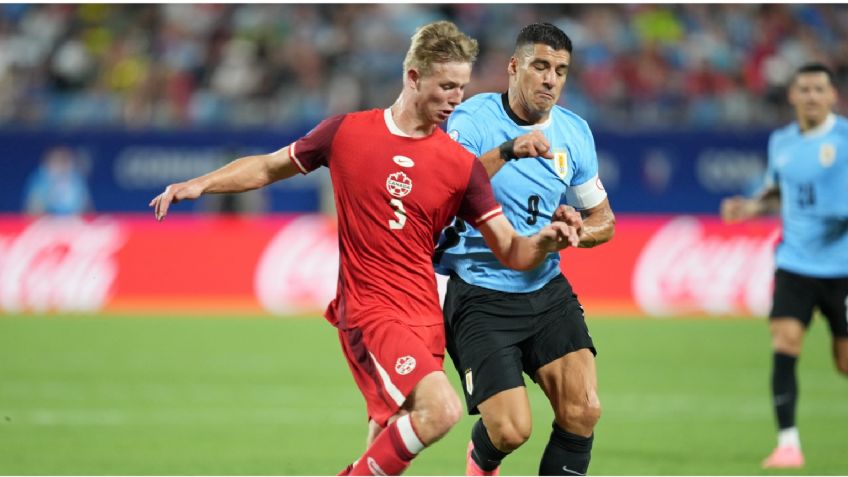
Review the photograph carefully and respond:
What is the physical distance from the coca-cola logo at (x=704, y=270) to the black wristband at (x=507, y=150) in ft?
40.2

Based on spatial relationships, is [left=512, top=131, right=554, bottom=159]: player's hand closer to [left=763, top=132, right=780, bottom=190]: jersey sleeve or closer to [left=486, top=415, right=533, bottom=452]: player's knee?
[left=486, top=415, right=533, bottom=452]: player's knee

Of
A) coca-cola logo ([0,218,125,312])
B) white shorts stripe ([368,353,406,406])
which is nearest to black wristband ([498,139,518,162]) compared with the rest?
white shorts stripe ([368,353,406,406])

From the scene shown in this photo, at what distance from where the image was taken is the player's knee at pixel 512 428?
625cm

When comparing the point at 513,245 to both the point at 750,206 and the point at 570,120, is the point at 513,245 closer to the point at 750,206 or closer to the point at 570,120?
the point at 570,120

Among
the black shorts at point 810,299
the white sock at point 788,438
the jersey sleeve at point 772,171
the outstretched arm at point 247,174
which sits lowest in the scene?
the white sock at point 788,438

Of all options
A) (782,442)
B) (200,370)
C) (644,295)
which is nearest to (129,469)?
(782,442)

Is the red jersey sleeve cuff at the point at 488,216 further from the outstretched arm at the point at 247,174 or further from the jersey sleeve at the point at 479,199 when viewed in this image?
the outstretched arm at the point at 247,174

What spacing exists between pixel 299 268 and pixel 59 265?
3356 millimetres

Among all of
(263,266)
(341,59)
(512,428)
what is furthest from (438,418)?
(341,59)

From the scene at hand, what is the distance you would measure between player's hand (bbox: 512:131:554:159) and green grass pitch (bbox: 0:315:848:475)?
A: 2.97 meters

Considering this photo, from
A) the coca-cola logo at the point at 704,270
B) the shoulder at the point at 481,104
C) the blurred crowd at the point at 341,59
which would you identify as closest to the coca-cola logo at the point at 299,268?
the blurred crowd at the point at 341,59

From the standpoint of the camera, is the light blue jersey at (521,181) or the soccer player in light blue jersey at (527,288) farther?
the light blue jersey at (521,181)

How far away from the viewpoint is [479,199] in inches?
234

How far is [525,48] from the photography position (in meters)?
6.46
